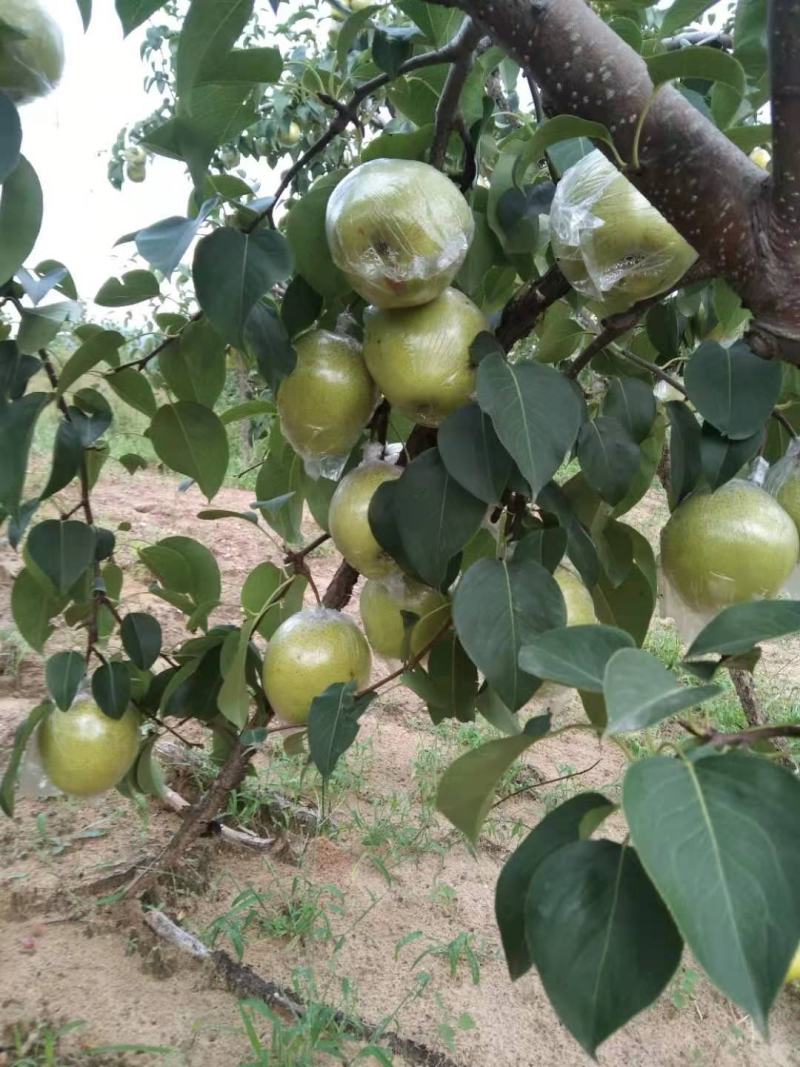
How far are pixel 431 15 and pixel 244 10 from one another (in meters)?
0.26

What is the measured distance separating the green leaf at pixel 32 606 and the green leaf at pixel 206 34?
67 centimetres

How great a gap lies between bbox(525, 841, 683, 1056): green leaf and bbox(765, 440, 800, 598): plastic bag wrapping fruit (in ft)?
1.65

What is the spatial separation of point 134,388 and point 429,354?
46cm

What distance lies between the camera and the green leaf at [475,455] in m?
0.68

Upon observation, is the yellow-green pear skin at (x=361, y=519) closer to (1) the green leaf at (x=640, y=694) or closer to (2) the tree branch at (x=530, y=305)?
(2) the tree branch at (x=530, y=305)

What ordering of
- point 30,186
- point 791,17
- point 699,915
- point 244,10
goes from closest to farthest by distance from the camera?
point 699,915 < point 791,17 < point 244,10 < point 30,186

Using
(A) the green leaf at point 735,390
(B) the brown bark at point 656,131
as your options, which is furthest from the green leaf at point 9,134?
(A) the green leaf at point 735,390

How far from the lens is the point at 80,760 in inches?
43.9

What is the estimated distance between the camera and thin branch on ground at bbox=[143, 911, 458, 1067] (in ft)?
3.98

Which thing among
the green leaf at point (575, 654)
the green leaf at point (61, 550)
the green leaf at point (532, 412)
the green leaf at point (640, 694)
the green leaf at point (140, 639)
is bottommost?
the green leaf at point (140, 639)

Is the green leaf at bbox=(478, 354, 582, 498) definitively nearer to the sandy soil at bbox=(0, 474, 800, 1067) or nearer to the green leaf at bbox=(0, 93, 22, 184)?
the green leaf at bbox=(0, 93, 22, 184)

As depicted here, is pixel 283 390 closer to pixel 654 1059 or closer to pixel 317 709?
pixel 317 709

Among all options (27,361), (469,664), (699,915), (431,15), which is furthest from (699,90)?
(699,915)

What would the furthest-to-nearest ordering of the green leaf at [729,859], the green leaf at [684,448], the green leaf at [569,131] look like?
the green leaf at [684,448] → the green leaf at [569,131] → the green leaf at [729,859]
